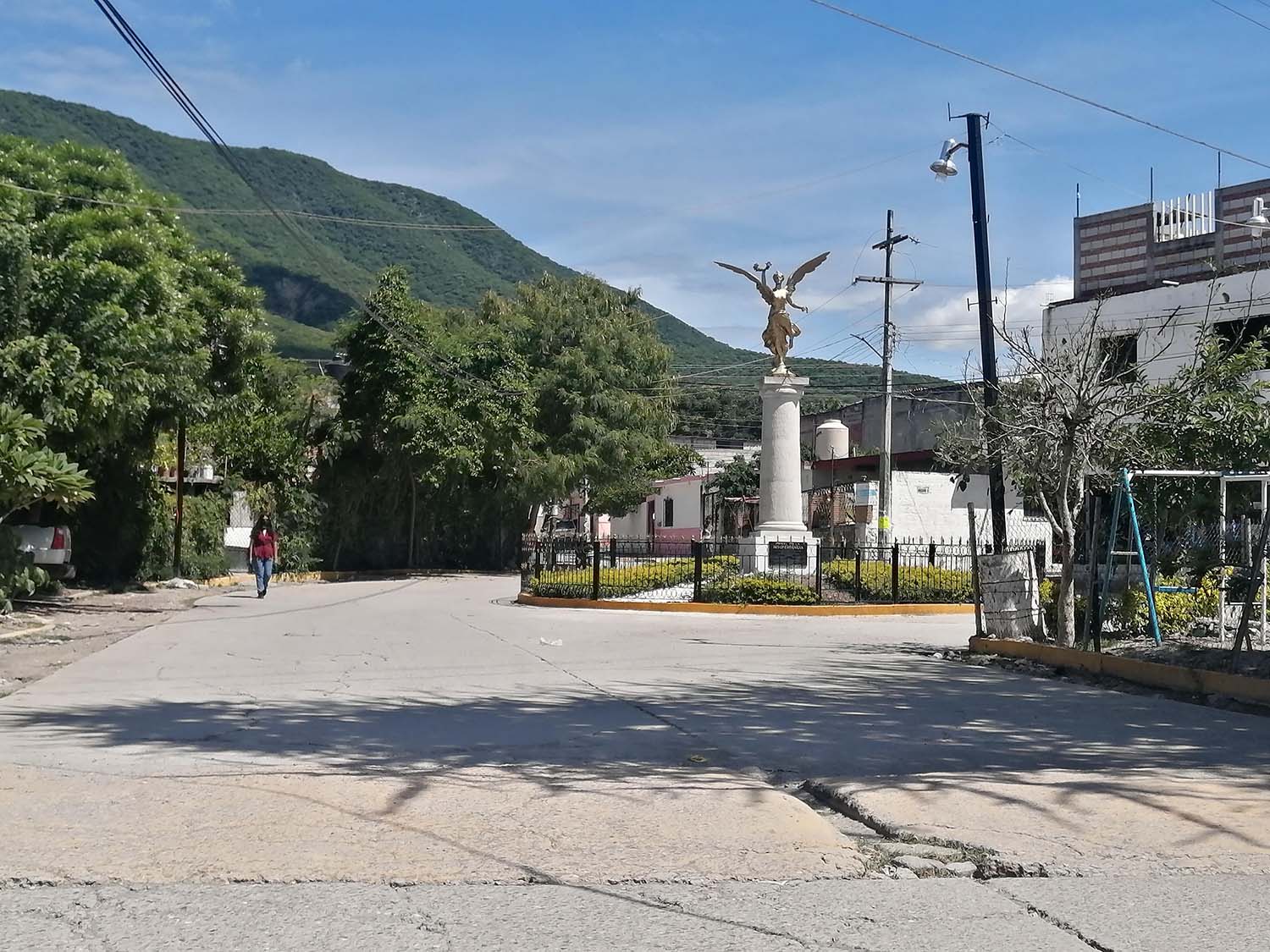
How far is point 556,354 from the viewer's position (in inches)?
1841

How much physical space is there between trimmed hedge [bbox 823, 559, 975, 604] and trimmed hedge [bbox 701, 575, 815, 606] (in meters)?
1.21

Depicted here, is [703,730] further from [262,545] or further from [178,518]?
[178,518]

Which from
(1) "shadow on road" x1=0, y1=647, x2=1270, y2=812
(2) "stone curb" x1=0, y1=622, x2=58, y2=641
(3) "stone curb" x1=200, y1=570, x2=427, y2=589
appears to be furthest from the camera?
(3) "stone curb" x1=200, y1=570, x2=427, y2=589

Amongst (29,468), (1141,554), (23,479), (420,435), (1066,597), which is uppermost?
(420,435)

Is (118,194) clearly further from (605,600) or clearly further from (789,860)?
(789,860)

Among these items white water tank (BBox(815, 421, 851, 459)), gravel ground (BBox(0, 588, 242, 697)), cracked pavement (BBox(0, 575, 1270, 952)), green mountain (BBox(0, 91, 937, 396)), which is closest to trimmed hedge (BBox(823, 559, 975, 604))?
cracked pavement (BBox(0, 575, 1270, 952))

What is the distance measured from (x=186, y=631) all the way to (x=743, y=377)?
246 ft

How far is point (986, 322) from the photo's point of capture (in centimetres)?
1930

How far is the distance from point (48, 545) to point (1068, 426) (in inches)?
679

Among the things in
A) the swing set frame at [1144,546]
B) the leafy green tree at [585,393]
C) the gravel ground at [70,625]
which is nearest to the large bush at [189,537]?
the gravel ground at [70,625]

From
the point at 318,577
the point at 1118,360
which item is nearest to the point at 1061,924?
the point at 1118,360

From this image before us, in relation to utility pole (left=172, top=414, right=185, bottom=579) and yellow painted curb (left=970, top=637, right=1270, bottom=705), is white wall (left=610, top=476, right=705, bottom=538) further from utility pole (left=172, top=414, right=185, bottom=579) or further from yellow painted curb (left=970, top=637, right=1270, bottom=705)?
yellow painted curb (left=970, top=637, right=1270, bottom=705)

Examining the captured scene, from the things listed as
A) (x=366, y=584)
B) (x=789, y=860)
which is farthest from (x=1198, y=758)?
(x=366, y=584)

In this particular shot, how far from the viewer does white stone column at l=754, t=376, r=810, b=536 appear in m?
29.0
